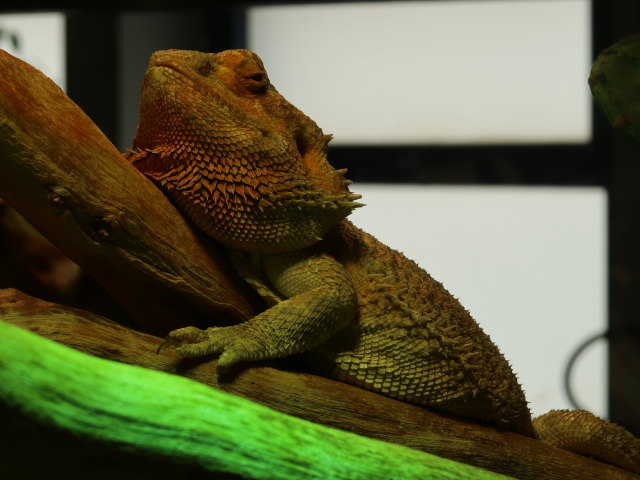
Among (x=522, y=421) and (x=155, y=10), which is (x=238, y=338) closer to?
(x=522, y=421)

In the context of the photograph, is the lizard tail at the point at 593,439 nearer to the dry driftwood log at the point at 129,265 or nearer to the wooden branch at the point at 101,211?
the dry driftwood log at the point at 129,265

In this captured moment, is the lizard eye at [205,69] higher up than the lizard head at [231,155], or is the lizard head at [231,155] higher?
the lizard eye at [205,69]

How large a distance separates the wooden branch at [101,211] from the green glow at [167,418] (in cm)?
35

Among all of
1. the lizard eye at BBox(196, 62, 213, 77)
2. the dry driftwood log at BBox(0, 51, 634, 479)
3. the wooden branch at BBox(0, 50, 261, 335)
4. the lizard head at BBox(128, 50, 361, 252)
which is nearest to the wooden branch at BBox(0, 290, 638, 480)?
the dry driftwood log at BBox(0, 51, 634, 479)

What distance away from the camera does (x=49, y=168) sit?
1330 mm

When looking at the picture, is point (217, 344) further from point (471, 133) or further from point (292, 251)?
point (471, 133)

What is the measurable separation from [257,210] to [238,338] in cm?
28

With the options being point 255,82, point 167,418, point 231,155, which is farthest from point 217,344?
point 255,82

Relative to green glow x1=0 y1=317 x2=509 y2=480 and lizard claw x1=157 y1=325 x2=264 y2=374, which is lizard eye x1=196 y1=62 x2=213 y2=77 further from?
green glow x1=0 y1=317 x2=509 y2=480

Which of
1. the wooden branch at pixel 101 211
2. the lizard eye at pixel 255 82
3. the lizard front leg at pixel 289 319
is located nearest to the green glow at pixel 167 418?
the lizard front leg at pixel 289 319

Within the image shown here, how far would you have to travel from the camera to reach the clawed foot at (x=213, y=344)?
1.33 m

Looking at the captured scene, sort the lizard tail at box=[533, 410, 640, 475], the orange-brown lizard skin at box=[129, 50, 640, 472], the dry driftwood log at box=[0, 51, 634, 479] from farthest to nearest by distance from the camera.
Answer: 1. the lizard tail at box=[533, 410, 640, 475]
2. the orange-brown lizard skin at box=[129, 50, 640, 472]
3. the dry driftwood log at box=[0, 51, 634, 479]

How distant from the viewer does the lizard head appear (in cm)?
147

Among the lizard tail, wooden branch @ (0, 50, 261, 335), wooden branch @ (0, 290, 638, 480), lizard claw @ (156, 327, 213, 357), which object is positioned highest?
wooden branch @ (0, 50, 261, 335)
